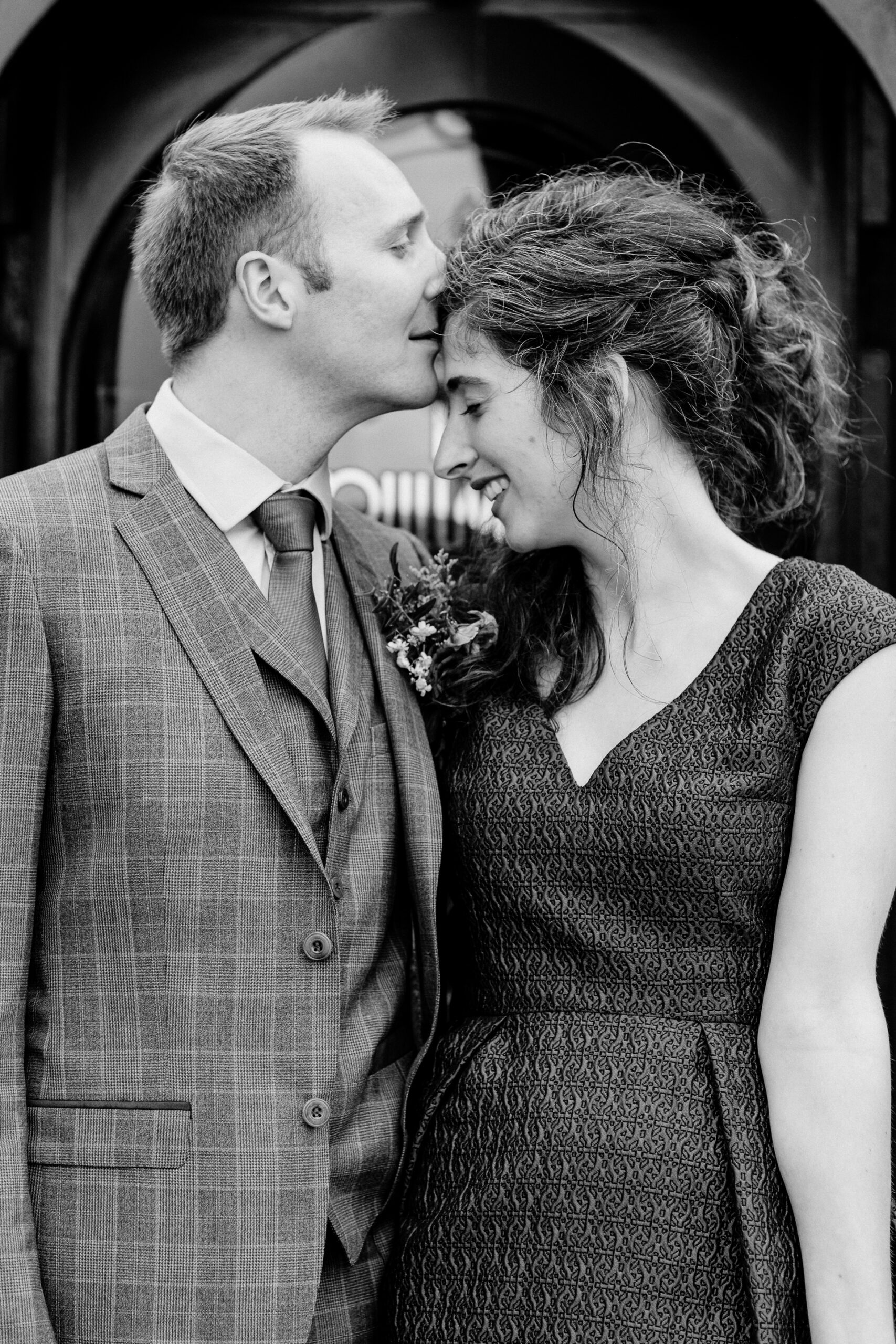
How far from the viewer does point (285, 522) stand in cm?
241

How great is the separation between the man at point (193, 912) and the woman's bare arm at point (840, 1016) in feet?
1.91

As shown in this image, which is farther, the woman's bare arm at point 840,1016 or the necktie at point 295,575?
the necktie at point 295,575

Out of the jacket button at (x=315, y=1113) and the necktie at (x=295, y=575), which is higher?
the necktie at (x=295, y=575)

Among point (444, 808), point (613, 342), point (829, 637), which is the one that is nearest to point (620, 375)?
point (613, 342)

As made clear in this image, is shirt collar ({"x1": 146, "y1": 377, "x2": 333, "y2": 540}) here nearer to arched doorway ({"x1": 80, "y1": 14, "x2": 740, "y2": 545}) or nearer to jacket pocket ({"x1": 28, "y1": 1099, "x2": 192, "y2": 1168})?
jacket pocket ({"x1": 28, "y1": 1099, "x2": 192, "y2": 1168})

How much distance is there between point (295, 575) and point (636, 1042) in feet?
3.09

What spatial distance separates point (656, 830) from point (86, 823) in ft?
2.82

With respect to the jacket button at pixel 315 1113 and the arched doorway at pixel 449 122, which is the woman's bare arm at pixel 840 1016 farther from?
the arched doorway at pixel 449 122

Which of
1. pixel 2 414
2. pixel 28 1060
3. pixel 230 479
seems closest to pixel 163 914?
pixel 28 1060

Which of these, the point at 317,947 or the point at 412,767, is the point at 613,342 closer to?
the point at 412,767

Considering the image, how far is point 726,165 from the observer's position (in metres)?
3.62

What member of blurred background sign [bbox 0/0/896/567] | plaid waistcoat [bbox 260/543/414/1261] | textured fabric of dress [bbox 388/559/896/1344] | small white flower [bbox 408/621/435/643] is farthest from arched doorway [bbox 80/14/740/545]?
textured fabric of dress [bbox 388/559/896/1344]

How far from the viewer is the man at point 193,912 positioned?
6.70ft

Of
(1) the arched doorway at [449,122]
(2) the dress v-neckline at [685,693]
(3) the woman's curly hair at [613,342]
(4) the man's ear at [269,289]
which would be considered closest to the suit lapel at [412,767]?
(3) the woman's curly hair at [613,342]
